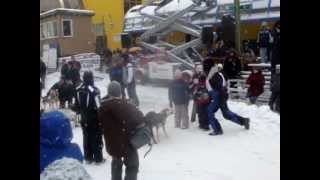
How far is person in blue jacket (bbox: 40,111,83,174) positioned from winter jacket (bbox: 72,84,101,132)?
4.58 metres

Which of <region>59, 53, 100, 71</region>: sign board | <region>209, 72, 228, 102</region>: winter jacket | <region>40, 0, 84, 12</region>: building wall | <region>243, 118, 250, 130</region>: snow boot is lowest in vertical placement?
<region>243, 118, 250, 130</region>: snow boot

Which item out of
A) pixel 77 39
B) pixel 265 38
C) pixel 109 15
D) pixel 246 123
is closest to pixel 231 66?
pixel 265 38

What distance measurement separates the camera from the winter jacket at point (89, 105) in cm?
799

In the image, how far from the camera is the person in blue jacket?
325cm

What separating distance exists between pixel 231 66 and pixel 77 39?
1517 centimetres

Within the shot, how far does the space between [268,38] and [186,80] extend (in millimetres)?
5007

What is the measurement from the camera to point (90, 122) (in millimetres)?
7992

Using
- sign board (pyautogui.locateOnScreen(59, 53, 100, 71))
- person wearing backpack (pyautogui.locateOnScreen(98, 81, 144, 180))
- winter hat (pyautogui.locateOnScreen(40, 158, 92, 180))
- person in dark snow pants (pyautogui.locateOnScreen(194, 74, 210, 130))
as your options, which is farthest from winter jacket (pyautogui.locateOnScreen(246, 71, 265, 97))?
sign board (pyautogui.locateOnScreen(59, 53, 100, 71))

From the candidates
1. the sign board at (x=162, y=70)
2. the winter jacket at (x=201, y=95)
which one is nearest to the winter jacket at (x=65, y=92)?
the winter jacket at (x=201, y=95)

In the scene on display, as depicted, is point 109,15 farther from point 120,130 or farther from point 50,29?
point 120,130

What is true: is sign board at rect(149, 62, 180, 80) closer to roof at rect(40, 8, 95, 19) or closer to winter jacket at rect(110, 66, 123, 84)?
winter jacket at rect(110, 66, 123, 84)
